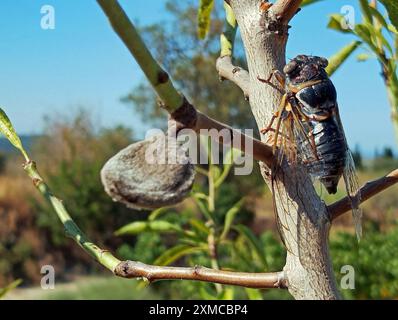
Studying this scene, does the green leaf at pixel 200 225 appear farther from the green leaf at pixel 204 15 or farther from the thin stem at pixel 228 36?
the thin stem at pixel 228 36

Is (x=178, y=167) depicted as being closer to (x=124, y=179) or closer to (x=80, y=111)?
(x=124, y=179)

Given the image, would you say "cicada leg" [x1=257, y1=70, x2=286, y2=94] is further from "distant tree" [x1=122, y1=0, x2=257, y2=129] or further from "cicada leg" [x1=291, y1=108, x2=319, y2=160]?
"distant tree" [x1=122, y1=0, x2=257, y2=129]

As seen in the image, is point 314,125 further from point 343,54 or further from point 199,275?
point 343,54

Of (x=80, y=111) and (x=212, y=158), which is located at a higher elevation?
(x=80, y=111)

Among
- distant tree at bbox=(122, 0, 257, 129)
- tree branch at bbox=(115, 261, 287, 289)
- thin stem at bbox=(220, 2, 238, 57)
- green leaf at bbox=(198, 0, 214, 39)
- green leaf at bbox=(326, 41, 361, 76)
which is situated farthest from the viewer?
distant tree at bbox=(122, 0, 257, 129)

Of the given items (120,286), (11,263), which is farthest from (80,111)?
(120,286)

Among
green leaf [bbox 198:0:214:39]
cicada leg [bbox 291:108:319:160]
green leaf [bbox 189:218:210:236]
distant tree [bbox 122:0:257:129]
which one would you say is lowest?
green leaf [bbox 189:218:210:236]

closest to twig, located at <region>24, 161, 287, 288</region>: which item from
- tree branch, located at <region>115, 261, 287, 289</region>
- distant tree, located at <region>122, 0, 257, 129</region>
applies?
tree branch, located at <region>115, 261, 287, 289</region>
